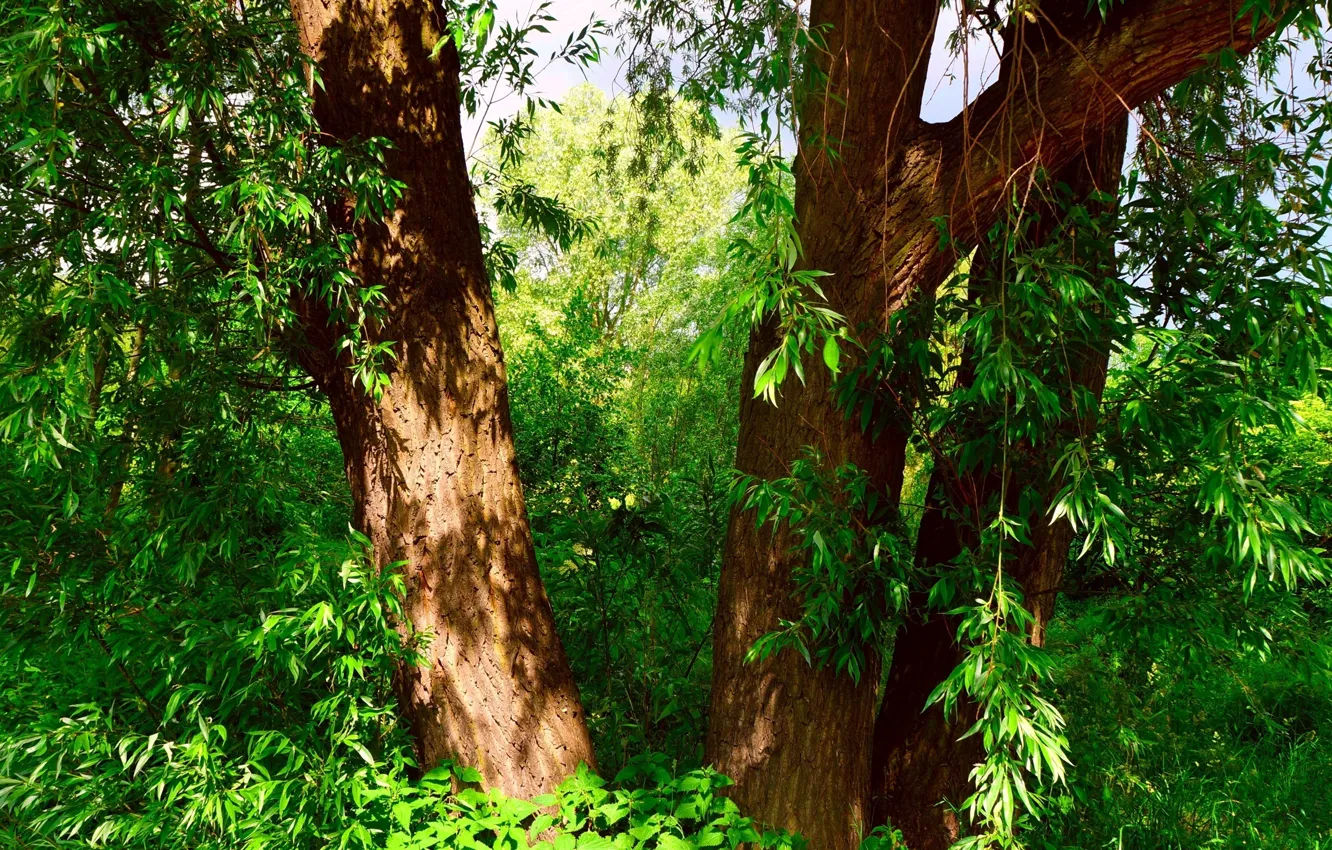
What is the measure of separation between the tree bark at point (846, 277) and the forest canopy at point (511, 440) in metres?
0.01

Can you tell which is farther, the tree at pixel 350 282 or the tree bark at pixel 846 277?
the tree bark at pixel 846 277

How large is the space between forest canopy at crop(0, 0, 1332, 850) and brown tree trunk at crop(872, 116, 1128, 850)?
14 mm

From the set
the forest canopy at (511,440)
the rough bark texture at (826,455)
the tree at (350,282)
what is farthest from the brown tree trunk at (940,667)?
the tree at (350,282)

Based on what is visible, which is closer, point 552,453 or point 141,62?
point 141,62

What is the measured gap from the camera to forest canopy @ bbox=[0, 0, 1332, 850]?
202cm

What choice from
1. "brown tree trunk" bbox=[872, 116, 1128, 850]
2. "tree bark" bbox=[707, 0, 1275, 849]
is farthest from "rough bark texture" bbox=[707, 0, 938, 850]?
"brown tree trunk" bbox=[872, 116, 1128, 850]

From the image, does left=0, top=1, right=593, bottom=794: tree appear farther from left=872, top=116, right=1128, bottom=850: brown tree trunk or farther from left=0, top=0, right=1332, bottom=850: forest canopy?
left=872, top=116, right=1128, bottom=850: brown tree trunk

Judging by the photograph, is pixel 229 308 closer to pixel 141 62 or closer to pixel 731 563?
pixel 141 62

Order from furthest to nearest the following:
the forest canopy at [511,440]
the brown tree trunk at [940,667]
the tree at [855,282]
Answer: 1. the brown tree trunk at [940,667]
2. the tree at [855,282]
3. the forest canopy at [511,440]

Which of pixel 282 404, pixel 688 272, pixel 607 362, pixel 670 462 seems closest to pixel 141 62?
pixel 282 404

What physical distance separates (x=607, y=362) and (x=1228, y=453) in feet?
13.8

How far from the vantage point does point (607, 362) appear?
19.0 feet

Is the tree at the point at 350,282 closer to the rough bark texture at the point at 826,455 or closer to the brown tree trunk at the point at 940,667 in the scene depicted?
the rough bark texture at the point at 826,455

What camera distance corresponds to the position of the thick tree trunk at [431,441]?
8.17ft
